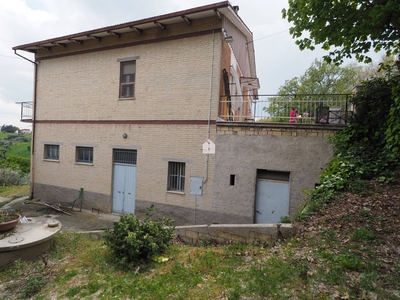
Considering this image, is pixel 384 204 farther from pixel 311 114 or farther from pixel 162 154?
pixel 162 154

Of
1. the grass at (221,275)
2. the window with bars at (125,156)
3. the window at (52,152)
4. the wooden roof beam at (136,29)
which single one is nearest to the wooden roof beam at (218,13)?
the wooden roof beam at (136,29)

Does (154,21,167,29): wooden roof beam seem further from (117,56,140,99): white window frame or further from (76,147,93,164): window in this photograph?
(76,147,93,164): window

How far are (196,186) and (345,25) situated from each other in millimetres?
6469

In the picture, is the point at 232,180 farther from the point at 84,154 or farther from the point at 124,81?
the point at 84,154

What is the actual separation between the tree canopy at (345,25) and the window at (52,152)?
11.6m

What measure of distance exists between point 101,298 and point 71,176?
907 centimetres

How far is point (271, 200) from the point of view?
8117mm

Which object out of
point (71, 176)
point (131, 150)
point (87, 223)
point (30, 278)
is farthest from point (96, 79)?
point (30, 278)

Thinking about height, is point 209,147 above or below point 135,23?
below

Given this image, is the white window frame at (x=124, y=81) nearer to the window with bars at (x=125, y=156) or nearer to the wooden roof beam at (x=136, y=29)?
the wooden roof beam at (x=136, y=29)

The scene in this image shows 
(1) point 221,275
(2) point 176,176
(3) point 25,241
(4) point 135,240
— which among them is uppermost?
(2) point 176,176

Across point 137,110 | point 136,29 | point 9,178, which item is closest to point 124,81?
point 137,110

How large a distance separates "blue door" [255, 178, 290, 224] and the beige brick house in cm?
167

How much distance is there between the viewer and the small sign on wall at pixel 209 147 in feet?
28.1
